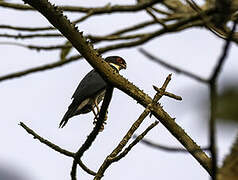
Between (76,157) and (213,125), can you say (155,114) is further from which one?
(213,125)

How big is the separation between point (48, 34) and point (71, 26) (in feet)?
10.3

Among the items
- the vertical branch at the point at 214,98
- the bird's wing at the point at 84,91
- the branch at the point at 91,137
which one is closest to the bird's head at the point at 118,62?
the bird's wing at the point at 84,91

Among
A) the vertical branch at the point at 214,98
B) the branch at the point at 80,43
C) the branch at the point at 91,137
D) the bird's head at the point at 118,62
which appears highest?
the bird's head at the point at 118,62

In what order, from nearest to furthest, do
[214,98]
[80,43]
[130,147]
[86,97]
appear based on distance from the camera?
[214,98], [80,43], [130,147], [86,97]

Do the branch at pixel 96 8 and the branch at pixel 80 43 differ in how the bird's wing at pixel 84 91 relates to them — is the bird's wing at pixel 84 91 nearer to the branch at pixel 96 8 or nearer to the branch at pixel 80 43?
the branch at pixel 96 8

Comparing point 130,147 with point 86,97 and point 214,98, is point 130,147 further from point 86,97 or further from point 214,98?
point 86,97

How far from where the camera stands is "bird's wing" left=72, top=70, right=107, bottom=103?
6.97 metres

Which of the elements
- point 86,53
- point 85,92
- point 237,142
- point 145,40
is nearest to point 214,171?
point 237,142

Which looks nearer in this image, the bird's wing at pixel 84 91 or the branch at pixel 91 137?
the branch at pixel 91 137

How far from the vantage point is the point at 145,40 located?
5242mm

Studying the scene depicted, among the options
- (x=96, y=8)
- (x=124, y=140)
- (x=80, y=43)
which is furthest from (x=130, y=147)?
(x=96, y=8)

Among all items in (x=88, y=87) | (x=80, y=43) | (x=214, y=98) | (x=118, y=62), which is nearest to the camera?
(x=214, y=98)

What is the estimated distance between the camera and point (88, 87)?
7.23 meters

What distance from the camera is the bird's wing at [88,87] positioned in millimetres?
6973
